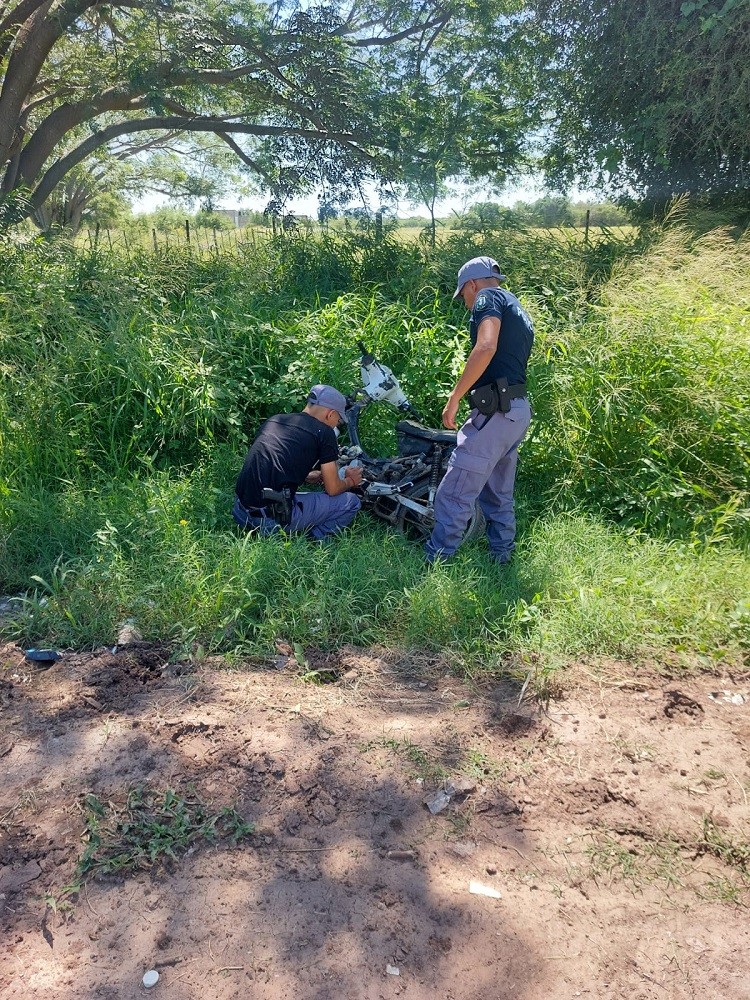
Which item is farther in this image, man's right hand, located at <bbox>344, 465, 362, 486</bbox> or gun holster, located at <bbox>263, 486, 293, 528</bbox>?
man's right hand, located at <bbox>344, 465, 362, 486</bbox>

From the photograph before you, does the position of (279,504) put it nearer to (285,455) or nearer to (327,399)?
(285,455)

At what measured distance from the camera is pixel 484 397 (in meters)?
4.61

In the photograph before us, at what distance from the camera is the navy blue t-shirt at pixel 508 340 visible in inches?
181

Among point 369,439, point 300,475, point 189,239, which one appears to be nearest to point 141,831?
point 300,475

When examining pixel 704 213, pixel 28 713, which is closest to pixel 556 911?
pixel 28 713

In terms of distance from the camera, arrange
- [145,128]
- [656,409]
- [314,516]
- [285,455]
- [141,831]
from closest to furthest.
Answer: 1. [141,831]
2. [285,455]
3. [314,516]
4. [656,409]
5. [145,128]

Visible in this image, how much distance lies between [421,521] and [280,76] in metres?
6.54

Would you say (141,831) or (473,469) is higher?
(473,469)

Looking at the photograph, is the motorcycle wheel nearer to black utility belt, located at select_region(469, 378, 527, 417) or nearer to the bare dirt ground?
black utility belt, located at select_region(469, 378, 527, 417)

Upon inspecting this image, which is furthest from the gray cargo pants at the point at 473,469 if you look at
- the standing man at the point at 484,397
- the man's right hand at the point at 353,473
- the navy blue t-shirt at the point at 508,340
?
the man's right hand at the point at 353,473

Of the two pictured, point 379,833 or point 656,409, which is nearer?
point 379,833

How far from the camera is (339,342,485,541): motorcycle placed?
512cm

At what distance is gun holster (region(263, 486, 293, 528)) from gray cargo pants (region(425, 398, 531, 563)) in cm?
95

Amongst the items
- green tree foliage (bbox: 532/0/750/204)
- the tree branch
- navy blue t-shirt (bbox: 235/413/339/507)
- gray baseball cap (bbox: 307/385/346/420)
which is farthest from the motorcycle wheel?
the tree branch
